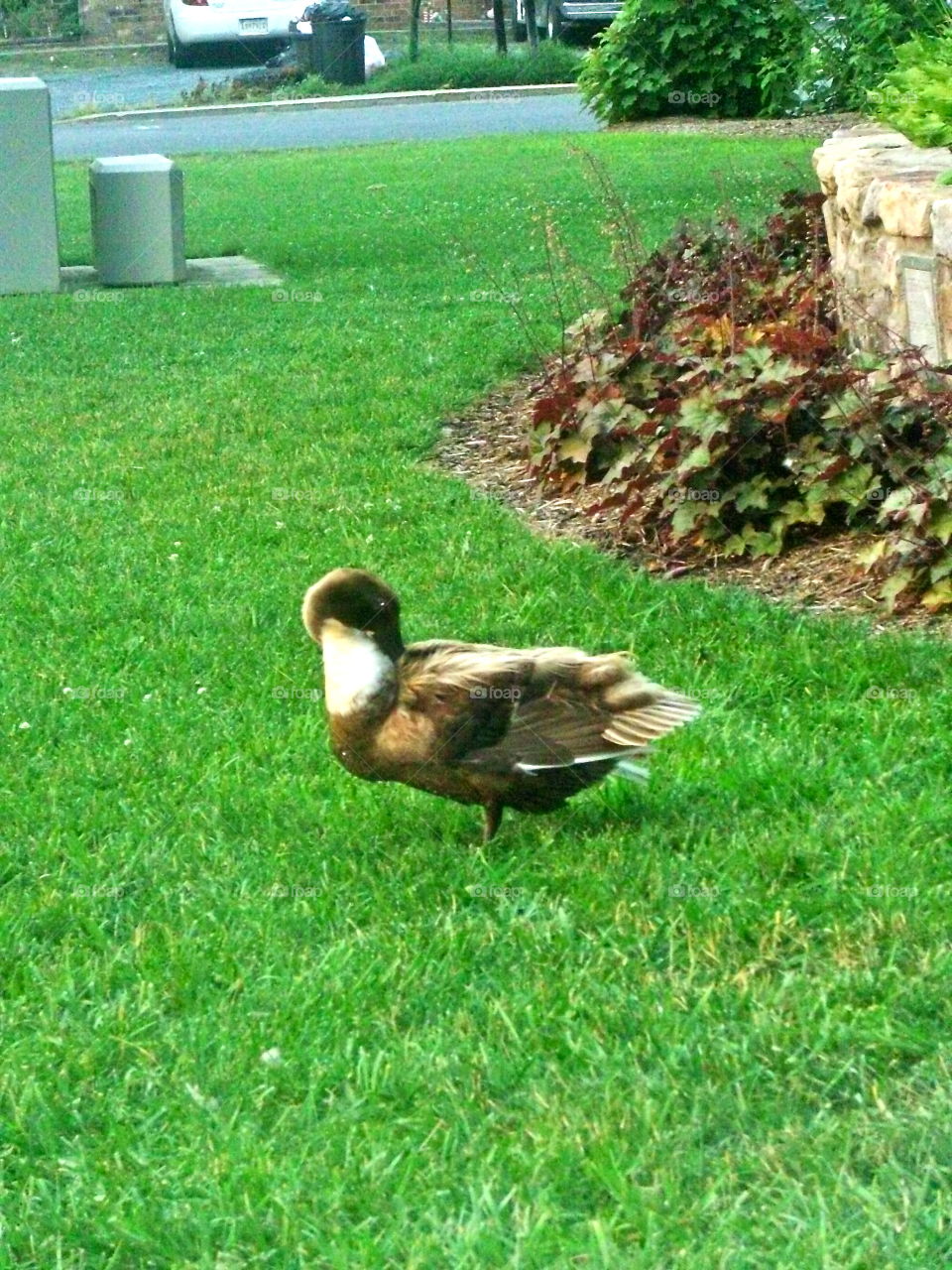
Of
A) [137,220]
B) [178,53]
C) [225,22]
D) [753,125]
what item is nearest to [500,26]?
[225,22]

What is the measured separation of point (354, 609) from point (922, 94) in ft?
14.7

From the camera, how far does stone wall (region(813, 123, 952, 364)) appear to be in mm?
6352

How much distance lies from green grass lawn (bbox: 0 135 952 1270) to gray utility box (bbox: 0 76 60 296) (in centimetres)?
561

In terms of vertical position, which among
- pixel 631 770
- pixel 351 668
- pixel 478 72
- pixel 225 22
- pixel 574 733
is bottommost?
pixel 631 770

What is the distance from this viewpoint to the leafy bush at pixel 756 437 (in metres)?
5.88

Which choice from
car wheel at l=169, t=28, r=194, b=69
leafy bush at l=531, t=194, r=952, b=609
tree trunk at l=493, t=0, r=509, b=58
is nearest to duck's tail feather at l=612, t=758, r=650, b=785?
leafy bush at l=531, t=194, r=952, b=609

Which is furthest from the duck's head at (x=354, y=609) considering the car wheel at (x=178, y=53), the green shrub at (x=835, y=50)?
the car wheel at (x=178, y=53)

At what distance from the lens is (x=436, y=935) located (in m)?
3.77

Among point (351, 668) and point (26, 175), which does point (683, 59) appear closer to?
point (26, 175)

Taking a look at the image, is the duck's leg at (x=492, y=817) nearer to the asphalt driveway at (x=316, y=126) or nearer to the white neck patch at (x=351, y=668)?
the white neck patch at (x=351, y=668)

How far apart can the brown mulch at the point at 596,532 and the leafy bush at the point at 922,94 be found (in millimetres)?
1993

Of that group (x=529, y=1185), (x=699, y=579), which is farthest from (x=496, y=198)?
(x=529, y=1185)

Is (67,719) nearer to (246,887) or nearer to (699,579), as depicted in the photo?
(246,887)

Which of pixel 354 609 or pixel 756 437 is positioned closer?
pixel 354 609
